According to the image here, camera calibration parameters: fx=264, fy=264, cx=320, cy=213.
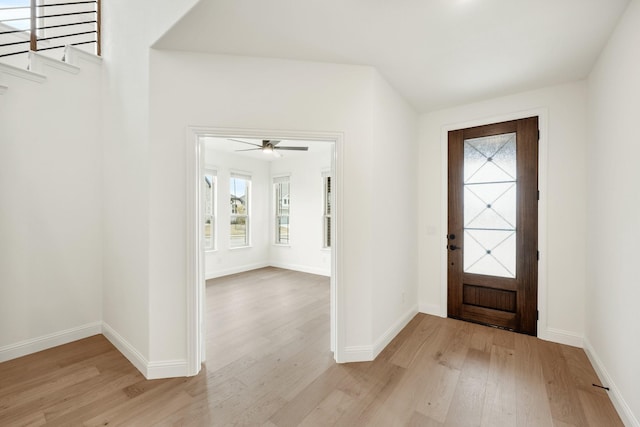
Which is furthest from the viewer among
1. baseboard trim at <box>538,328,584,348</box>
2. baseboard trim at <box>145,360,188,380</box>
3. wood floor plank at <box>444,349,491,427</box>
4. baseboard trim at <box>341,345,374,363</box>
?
baseboard trim at <box>538,328,584,348</box>

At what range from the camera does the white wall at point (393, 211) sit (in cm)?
255

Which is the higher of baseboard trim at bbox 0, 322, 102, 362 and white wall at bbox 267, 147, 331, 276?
white wall at bbox 267, 147, 331, 276

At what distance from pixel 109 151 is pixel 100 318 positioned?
186 centimetres

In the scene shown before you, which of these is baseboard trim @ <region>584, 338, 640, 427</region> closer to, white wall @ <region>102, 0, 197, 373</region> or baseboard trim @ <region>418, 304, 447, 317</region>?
baseboard trim @ <region>418, 304, 447, 317</region>

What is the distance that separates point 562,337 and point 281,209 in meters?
5.55

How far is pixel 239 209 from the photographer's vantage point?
6309mm

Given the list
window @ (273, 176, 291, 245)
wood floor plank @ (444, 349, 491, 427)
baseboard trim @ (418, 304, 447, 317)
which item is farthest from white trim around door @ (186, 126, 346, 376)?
window @ (273, 176, 291, 245)

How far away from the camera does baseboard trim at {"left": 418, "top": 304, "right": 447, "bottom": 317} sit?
3.46 m

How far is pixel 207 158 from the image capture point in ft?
18.0

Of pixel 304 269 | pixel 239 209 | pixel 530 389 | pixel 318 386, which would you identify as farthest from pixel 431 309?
pixel 239 209

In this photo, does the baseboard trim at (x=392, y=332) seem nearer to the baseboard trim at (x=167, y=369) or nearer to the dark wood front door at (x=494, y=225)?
the dark wood front door at (x=494, y=225)

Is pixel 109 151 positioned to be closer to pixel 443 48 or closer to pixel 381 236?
pixel 381 236

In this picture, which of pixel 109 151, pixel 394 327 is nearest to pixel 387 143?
pixel 394 327

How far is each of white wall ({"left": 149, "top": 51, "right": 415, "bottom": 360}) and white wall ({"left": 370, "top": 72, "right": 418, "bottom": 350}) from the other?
12cm
